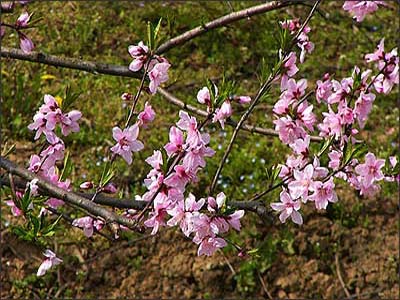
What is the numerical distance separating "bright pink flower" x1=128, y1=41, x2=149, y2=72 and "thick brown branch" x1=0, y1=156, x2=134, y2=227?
17.3 inches

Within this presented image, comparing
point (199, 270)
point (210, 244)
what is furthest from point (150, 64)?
point (199, 270)

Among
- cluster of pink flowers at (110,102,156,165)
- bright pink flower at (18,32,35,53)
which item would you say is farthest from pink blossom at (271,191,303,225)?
bright pink flower at (18,32,35,53)

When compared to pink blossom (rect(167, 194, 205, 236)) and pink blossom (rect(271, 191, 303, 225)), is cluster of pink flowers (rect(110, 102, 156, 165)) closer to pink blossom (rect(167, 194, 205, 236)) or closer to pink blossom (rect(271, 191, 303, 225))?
pink blossom (rect(167, 194, 205, 236))

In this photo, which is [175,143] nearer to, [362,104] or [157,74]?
[157,74]

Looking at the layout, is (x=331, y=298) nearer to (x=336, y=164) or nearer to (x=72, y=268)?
(x=72, y=268)

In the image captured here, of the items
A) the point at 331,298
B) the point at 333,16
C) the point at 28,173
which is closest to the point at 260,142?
the point at 331,298

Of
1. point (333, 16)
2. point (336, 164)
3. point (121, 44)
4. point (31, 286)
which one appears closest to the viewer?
point (336, 164)

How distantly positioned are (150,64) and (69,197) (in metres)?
0.53

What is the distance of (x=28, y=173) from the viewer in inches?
69.5

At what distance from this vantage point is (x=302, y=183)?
1.88m

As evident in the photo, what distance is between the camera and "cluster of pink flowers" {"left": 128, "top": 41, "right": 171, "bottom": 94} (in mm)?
1921

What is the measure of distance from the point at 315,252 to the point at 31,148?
1.81m

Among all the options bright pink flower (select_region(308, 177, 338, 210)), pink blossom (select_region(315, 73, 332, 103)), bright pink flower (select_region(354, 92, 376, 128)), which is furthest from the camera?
pink blossom (select_region(315, 73, 332, 103))

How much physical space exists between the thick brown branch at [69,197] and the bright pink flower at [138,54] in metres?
0.44
